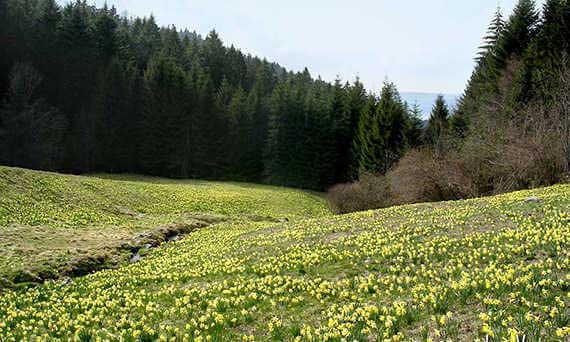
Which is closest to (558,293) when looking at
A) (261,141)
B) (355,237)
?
(355,237)

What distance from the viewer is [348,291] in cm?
1070

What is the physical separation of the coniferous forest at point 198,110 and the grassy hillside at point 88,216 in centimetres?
2397

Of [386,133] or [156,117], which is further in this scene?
[156,117]

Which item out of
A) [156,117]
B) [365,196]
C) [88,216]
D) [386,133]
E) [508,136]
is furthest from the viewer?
[156,117]

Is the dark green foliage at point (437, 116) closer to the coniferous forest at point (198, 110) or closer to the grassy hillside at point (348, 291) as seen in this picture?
the coniferous forest at point (198, 110)

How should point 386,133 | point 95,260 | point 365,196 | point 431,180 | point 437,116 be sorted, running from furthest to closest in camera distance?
point 386,133
point 437,116
point 365,196
point 431,180
point 95,260

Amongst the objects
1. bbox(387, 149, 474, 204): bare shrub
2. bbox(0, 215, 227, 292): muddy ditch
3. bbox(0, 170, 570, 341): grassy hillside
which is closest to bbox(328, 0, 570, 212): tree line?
bbox(387, 149, 474, 204): bare shrub

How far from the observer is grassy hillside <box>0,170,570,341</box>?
312 inches

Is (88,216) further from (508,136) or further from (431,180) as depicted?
(508,136)

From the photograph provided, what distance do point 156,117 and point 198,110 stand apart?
8.76 m

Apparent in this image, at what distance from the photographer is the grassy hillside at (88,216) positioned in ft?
61.9

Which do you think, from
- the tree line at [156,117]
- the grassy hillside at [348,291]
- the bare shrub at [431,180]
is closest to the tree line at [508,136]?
the bare shrub at [431,180]

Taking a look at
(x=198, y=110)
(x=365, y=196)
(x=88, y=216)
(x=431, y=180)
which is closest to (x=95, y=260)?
(x=88, y=216)

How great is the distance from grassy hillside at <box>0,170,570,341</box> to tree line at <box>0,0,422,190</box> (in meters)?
49.6
